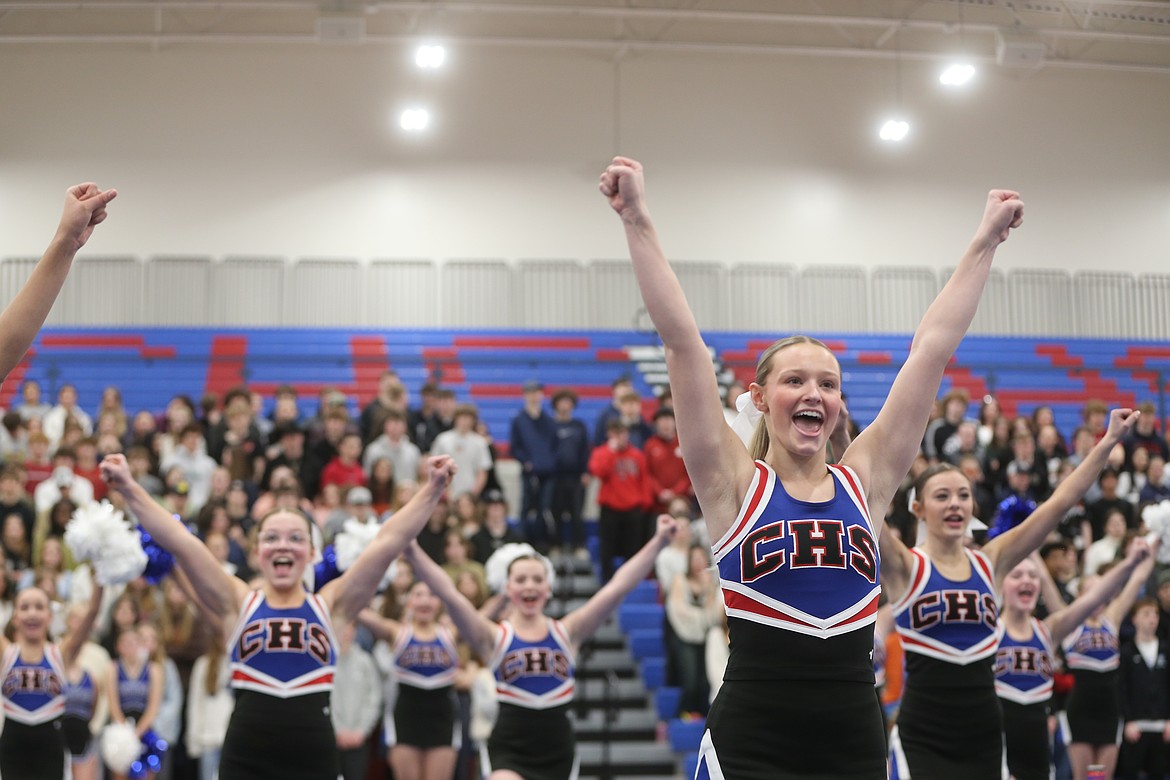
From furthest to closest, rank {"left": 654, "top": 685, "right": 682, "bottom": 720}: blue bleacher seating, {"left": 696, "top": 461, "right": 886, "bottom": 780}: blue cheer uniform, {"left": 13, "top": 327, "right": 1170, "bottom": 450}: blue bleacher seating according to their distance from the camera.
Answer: {"left": 13, "top": 327, "right": 1170, "bottom": 450}: blue bleacher seating < {"left": 654, "top": 685, "right": 682, "bottom": 720}: blue bleacher seating < {"left": 696, "top": 461, "right": 886, "bottom": 780}: blue cheer uniform

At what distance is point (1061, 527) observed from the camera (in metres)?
11.4

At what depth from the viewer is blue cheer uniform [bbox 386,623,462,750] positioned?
8125 mm

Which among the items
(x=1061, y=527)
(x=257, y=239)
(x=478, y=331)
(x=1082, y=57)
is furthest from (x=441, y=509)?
(x=1082, y=57)

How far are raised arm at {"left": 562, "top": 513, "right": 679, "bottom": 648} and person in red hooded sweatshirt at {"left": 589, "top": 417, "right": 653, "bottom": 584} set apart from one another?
4.76 meters

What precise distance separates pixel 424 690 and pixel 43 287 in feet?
18.3

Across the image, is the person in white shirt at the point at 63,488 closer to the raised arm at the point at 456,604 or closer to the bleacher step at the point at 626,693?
the bleacher step at the point at 626,693

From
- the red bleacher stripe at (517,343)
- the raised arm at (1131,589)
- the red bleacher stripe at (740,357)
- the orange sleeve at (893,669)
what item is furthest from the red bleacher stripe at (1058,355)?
the raised arm at (1131,589)

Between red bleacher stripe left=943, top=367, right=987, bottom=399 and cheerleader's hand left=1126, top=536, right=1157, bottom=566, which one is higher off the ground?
red bleacher stripe left=943, top=367, right=987, bottom=399

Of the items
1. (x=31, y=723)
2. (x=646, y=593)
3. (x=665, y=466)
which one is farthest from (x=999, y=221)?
(x=646, y=593)

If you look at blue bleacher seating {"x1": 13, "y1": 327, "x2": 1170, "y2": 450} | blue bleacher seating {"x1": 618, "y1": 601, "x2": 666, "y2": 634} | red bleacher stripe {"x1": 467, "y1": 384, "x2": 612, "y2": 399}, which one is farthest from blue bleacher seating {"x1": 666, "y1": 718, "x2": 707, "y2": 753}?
red bleacher stripe {"x1": 467, "y1": 384, "x2": 612, "y2": 399}

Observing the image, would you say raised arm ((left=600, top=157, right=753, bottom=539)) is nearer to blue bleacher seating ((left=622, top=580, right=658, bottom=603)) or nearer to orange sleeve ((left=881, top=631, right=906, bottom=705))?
orange sleeve ((left=881, top=631, right=906, bottom=705))

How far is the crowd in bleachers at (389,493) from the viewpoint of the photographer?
9211mm

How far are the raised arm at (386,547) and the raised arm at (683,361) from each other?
83.9 inches

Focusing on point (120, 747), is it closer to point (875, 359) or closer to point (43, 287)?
point (43, 287)
